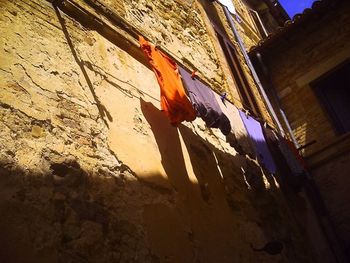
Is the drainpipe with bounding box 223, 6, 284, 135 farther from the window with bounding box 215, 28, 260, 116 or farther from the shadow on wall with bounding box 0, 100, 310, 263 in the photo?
the shadow on wall with bounding box 0, 100, 310, 263

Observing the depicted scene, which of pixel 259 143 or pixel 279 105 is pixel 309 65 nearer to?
pixel 279 105

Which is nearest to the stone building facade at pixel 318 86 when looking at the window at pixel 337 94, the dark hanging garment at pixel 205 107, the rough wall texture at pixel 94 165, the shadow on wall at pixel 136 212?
the window at pixel 337 94

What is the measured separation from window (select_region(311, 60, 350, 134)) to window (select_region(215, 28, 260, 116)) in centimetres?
133

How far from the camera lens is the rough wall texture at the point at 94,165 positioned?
1.96m

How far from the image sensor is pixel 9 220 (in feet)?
5.85

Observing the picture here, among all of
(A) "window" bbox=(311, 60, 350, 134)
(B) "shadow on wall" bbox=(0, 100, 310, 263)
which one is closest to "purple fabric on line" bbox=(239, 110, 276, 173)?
(B) "shadow on wall" bbox=(0, 100, 310, 263)

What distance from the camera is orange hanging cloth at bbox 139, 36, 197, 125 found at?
2.92 m

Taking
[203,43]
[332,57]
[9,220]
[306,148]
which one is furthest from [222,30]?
[9,220]

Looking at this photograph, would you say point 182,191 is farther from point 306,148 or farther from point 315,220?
point 306,148

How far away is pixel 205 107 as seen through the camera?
3.41 metres

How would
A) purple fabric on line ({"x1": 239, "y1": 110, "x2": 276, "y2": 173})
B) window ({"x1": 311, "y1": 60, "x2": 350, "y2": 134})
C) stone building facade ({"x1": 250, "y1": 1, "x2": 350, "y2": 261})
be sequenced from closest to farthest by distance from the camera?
1. purple fabric on line ({"x1": 239, "y1": 110, "x2": 276, "y2": 173})
2. stone building facade ({"x1": 250, "y1": 1, "x2": 350, "y2": 261})
3. window ({"x1": 311, "y1": 60, "x2": 350, "y2": 134})

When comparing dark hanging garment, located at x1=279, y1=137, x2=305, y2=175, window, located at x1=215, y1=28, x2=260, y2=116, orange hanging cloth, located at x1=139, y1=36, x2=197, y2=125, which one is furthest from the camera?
window, located at x1=215, y1=28, x2=260, y2=116

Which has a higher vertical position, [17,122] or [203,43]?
[203,43]

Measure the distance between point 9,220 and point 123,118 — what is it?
1.29 metres
